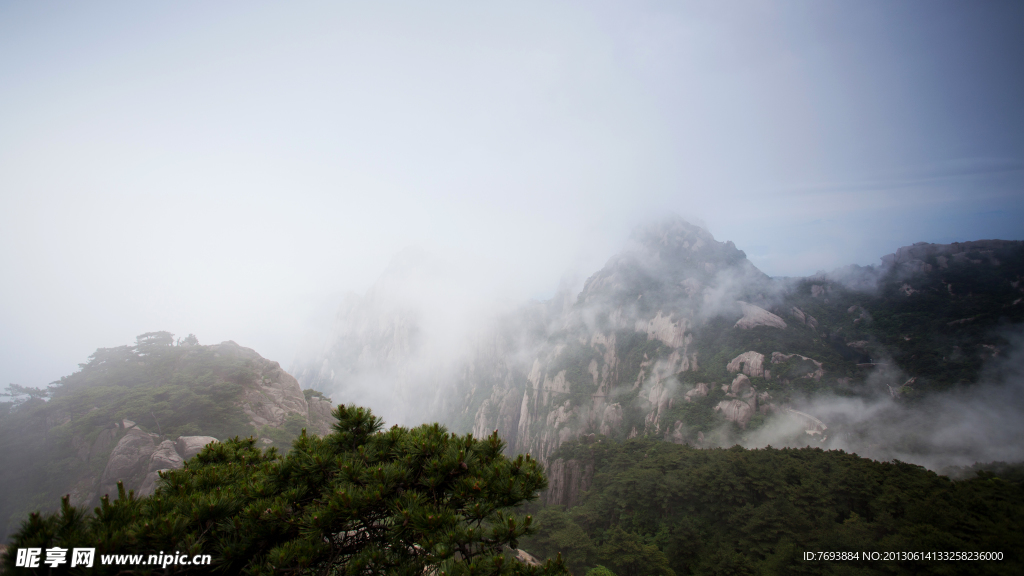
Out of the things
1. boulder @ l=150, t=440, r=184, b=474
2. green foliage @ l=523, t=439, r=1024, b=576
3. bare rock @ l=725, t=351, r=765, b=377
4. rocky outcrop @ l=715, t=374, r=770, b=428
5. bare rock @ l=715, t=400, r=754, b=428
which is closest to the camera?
green foliage @ l=523, t=439, r=1024, b=576

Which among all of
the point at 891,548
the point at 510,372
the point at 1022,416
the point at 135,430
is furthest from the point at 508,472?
the point at 510,372

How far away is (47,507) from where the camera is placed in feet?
70.3

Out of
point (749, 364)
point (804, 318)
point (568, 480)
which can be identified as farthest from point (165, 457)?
point (804, 318)

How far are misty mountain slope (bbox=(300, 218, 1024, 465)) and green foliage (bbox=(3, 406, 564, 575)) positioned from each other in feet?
152

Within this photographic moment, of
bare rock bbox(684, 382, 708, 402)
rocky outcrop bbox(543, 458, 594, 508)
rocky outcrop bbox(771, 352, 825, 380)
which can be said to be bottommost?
rocky outcrop bbox(543, 458, 594, 508)

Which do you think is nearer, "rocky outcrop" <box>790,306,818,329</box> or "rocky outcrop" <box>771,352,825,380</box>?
"rocky outcrop" <box>771,352,825,380</box>

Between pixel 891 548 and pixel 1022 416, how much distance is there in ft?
108

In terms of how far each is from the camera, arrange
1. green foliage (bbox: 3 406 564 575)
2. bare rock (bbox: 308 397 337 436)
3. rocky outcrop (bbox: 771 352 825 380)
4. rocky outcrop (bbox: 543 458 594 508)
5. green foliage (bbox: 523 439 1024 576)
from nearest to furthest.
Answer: green foliage (bbox: 3 406 564 575)
green foliage (bbox: 523 439 1024 576)
bare rock (bbox: 308 397 337 436)
rocky outcrop (bbox: 543 458 594 508)
rocky outcrop (bbox: 771 352 825 380)

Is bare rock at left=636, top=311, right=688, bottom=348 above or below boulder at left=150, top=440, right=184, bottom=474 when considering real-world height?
above

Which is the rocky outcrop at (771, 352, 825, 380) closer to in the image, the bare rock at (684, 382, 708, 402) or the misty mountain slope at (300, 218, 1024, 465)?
the misty mountain slope at (300, 218, 1024, 465)

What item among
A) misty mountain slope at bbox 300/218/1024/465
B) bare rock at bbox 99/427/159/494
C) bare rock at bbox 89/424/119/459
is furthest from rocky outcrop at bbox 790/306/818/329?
bare rock at bbox 89/424/119/459

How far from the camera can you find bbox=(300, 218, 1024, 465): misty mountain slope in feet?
119

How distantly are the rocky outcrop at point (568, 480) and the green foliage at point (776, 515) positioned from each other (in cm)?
373

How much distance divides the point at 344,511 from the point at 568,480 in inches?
1560
